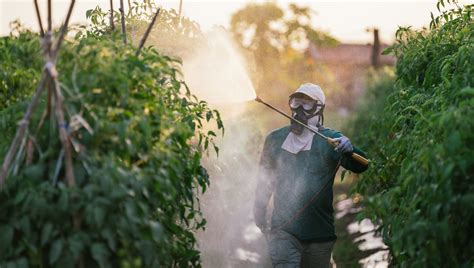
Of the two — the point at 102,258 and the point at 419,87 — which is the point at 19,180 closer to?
the point at 102,258

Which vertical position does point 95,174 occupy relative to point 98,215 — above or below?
above

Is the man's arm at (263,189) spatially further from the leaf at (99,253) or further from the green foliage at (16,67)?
the leaf at (99,253)

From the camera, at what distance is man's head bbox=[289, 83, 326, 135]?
9336mm

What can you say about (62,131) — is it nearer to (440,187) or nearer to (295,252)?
(440,187)

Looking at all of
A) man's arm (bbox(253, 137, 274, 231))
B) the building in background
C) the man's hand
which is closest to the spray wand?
the man's hand

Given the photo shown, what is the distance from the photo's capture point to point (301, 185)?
918cm

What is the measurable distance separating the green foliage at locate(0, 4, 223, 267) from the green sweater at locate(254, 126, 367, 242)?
2575 millimetres

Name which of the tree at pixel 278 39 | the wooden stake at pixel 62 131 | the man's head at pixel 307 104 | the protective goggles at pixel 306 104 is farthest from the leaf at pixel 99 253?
the tree at pixel 278 39

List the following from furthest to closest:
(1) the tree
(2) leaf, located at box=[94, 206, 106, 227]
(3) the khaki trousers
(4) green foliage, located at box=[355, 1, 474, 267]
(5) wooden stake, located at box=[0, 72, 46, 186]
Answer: (1) the tree
(3) the khaki trousers
(4) green foliage, located at box=[355, 1, 474, 267]
(5) wooden stake, located at box=[0, 72, 46, 186]
(2) leaf, located at box=[94, 206, 106, 227]

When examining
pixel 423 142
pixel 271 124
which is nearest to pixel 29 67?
pixel 423 142

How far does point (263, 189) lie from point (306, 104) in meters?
0.78

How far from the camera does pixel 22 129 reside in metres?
6.06

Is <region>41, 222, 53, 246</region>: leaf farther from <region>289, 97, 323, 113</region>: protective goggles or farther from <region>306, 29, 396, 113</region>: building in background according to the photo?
<region>306, 29, 396, 113</region>: building in background

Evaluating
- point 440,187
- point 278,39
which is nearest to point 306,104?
point 440,187
